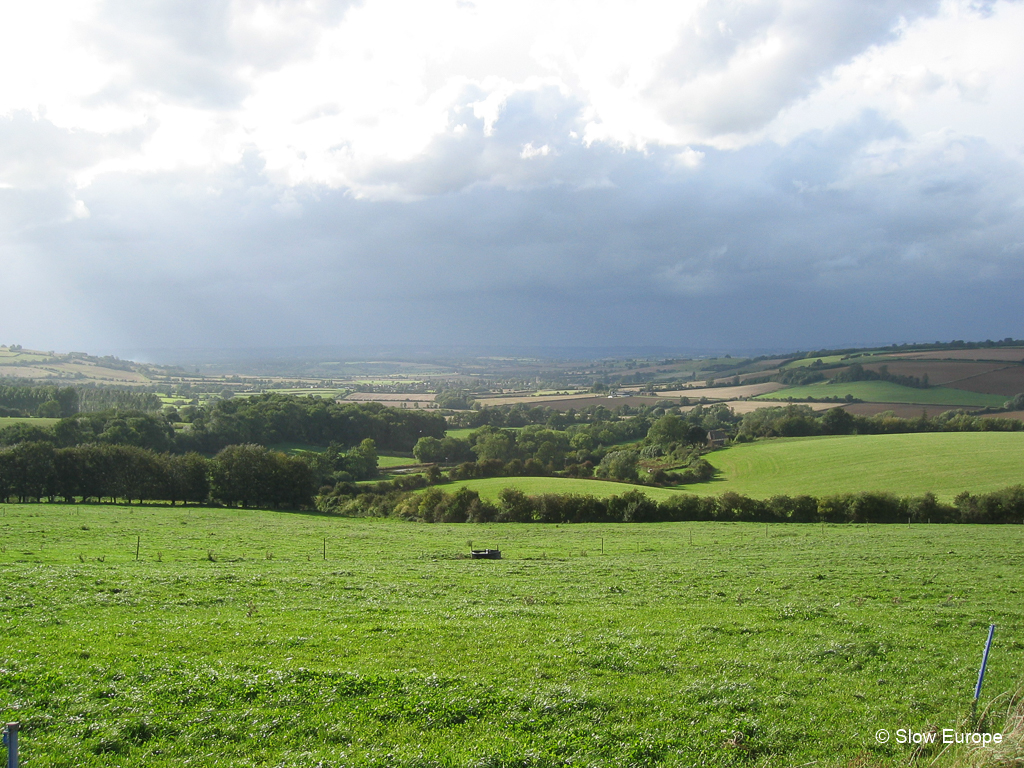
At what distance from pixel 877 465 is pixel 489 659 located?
71.7 meters

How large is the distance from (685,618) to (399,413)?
352 ft

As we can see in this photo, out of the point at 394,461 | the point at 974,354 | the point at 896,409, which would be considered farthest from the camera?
the point at 974,354

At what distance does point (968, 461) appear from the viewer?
65.1m

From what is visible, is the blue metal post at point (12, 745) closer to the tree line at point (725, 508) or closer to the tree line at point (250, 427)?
the tree line at point (725, 508)

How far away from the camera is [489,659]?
12.6 meters

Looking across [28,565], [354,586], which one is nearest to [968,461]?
[354,586]

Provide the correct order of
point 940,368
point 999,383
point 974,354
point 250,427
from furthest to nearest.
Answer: point 974,354, point 940,368, point 999,383, point 250,427

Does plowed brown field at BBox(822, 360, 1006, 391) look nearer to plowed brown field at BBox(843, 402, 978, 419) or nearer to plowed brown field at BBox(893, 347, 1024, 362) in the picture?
plowed brown field at BBox(893, 347, 1024, 362)

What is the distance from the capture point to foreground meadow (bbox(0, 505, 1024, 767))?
29.2ft

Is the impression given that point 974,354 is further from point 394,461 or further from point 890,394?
point 394,461

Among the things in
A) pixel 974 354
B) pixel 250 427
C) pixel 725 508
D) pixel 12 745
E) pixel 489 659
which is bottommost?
pixel 725 508

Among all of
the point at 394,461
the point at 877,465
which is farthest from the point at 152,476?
the point at 877,465

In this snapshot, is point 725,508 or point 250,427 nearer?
point 725,508

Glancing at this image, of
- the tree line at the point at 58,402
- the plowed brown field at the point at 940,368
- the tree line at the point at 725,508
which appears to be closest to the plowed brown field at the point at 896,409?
the plowed brown field at the point at 940,368
